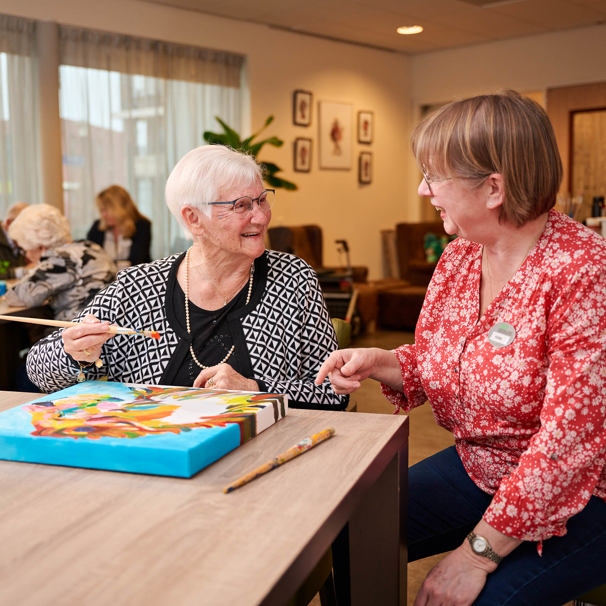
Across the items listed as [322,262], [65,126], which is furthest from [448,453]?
[322,262]

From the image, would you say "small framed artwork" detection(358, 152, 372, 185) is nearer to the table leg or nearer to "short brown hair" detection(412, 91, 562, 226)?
"short brown hair" detection(412, 91, 562, 226)

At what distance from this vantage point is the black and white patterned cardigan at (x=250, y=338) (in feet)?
5.53

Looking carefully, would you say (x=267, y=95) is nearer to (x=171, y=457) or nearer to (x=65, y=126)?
(x=65, y=126)

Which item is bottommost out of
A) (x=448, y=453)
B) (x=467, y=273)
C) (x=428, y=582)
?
(x=428, y=582)

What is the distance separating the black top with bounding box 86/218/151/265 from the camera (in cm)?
577

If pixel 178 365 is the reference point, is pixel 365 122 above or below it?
above

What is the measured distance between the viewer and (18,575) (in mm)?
714

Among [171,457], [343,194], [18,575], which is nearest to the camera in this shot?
→ [18,575]

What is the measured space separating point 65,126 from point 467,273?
5233mm

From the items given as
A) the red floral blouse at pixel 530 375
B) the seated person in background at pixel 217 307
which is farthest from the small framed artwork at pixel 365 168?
the red floral blouse at pixel 530 375

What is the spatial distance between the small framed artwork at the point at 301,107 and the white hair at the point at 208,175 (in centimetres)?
594

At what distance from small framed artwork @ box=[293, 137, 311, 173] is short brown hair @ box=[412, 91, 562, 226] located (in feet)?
21.1

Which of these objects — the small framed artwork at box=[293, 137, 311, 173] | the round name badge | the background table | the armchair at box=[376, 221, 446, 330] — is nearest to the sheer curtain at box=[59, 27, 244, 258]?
the small framed artwork at box=[293, 137, 311, 173]

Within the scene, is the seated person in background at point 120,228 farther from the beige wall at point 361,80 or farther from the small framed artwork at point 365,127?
the small framed artwork at point 365,127
